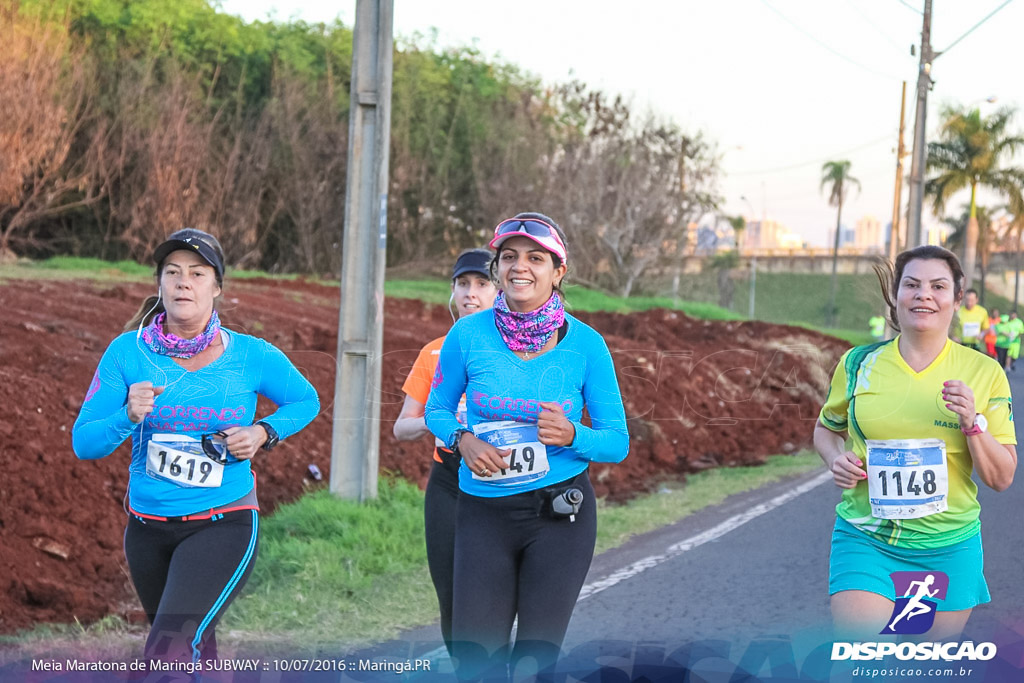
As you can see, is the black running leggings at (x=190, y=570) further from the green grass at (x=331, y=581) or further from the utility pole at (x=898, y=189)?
the utility pole at (x=898, y=189)

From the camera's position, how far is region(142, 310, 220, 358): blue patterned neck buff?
4.05 meters

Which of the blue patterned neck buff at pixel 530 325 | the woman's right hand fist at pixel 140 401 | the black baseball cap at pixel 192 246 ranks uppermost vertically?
the black baseball cap at pixel 192 246

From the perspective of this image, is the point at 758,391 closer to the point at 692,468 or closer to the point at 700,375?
the point at 700,375

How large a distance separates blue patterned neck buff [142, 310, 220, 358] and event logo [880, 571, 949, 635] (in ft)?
8.75

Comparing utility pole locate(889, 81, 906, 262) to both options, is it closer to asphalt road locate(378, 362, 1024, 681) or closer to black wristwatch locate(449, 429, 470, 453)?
asphalt road locate(378, 362, 1024, 681)

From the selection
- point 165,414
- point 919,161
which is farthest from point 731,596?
point 919,161

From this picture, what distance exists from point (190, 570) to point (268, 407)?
5848 millimetres

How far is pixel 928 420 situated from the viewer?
3.92 m

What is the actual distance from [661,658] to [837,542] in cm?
162

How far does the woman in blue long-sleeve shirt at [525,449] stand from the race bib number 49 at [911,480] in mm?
946

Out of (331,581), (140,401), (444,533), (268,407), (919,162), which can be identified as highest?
(919,162)

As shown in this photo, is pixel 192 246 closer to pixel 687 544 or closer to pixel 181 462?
pixel 181 462

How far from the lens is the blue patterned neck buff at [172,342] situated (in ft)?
13.3

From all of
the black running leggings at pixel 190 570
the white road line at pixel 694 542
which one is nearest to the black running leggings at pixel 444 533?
the black running leggings at pixel 190 570
